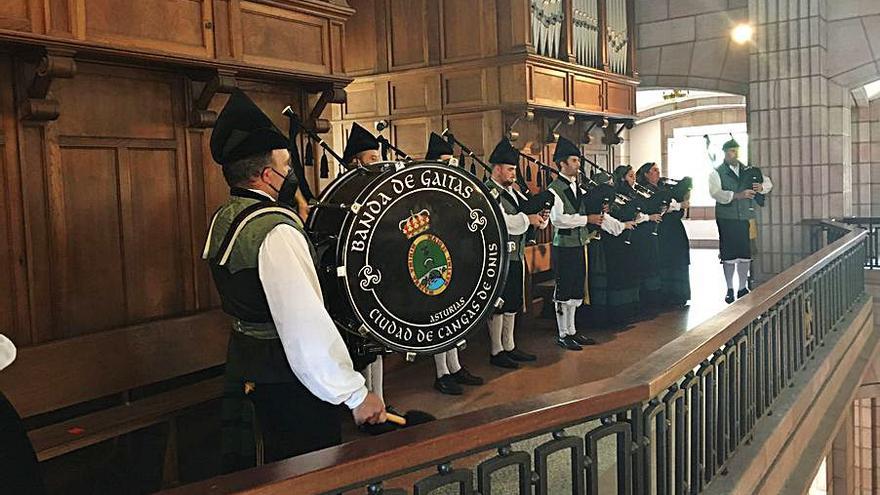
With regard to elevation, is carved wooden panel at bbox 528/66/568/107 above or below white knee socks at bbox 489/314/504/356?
above

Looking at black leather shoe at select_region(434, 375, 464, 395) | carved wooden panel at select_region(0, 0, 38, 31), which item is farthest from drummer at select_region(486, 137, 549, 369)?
carved wooden panel at select_region(0, 0, 38, 31)

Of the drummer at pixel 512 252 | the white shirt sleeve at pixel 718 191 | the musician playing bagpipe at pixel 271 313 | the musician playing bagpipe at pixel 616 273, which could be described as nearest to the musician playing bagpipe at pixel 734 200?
the white shirt sleeve at pixel 718 191

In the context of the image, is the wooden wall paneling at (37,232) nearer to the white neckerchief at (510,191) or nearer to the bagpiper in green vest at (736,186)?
the white neckerchief at (510,191)

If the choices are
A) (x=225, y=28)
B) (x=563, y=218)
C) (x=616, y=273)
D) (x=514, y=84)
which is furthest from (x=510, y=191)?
(x=225, y=28)

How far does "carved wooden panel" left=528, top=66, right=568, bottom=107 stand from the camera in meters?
6.66

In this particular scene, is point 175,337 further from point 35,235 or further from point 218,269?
point 218,269

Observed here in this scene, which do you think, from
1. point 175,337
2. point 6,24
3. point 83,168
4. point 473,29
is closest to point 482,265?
point 175,337

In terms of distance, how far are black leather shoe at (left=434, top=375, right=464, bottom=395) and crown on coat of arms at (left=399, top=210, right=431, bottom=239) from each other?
190 cm

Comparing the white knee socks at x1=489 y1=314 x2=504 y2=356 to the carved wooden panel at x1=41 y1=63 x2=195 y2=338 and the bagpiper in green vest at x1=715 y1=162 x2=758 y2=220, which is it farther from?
the bagpiper in green vest at x1=715 y1=162 x2=758 y2=220

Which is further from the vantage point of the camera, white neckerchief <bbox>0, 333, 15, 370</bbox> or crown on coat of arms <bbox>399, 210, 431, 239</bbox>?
crown on coat of arms <bbox>399, 210, 431, 239</bbox>

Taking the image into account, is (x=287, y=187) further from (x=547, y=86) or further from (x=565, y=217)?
(x=547, y=86)

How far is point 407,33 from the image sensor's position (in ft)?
23.2

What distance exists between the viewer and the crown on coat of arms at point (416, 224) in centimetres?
277

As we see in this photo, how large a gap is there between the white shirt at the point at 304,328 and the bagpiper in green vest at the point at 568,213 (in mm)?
3559
